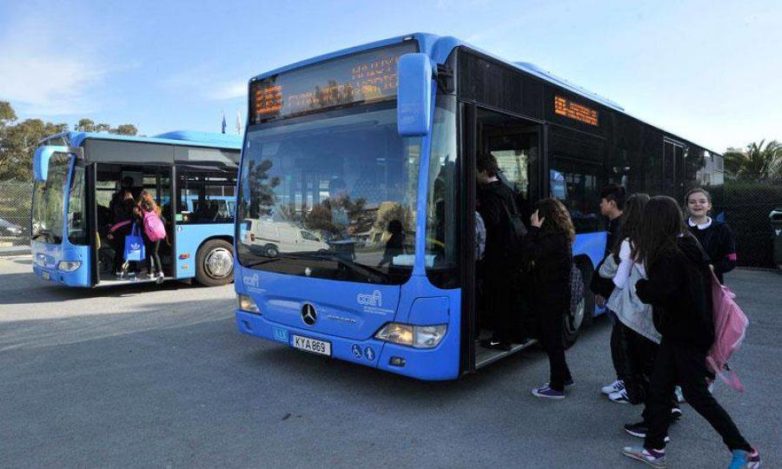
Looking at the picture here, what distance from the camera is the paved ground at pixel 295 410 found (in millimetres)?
3531

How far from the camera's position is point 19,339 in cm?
654

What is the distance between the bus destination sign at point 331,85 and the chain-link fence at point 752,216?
11664mm

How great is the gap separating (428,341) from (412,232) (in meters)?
0.83

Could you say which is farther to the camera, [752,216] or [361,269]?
[752,216]

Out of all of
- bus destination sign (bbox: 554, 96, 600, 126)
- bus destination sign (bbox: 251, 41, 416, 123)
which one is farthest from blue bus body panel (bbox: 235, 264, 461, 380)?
bus destination sign (bbox: 554, 96, 600, 126)

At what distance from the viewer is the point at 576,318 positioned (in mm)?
6266

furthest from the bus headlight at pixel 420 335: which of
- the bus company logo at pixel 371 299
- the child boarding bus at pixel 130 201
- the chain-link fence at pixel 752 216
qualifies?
the chain-link fence at pixel 752 216

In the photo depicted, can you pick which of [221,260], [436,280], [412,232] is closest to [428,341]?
[436,280]

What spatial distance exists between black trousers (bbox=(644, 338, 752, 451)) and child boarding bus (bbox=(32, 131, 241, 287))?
27.6ft

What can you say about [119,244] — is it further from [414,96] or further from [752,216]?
[752,216]

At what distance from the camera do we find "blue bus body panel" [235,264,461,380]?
13.4ft

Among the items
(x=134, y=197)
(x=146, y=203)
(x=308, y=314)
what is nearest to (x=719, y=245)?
(x=308, y=314)

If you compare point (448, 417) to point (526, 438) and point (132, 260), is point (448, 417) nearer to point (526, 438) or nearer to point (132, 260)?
point (526, 438)

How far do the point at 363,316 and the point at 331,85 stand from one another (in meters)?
1.95
